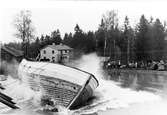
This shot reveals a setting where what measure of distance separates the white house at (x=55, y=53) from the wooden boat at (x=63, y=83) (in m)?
0.21

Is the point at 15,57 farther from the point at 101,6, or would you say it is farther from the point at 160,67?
the point at 160,67

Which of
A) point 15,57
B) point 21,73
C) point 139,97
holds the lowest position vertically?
point 139,97

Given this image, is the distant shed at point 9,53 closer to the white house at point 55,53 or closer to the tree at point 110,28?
the white house at point 55,53

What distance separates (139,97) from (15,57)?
282 cm

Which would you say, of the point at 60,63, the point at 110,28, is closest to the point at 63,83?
the point at 60,63

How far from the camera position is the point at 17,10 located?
4199 millimetres

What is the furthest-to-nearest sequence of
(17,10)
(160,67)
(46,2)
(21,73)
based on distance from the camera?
1. (160,67)
2. (21,73)
3. (17,10)
4. (46,2)

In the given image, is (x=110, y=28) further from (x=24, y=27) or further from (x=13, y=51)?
(x=13, y=51)

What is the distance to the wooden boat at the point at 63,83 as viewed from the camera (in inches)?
165

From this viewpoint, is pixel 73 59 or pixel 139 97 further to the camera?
pixel 139 97

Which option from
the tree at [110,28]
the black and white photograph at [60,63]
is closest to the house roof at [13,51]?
the black and white photograph at [60,63]

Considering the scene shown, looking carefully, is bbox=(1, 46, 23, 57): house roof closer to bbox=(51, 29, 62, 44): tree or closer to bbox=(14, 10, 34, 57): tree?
bbox=(14, 10, 34, 57): tree

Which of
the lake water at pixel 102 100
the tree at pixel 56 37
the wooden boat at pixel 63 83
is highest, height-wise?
the tree at pixel 56 37

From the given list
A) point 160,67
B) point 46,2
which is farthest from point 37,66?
point 160,67
